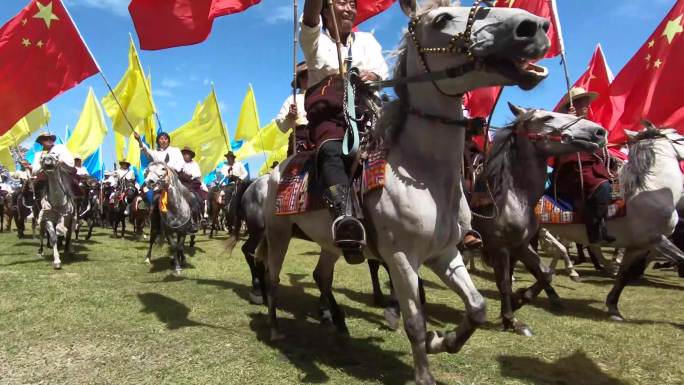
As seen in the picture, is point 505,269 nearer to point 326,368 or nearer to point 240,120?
point 326,368

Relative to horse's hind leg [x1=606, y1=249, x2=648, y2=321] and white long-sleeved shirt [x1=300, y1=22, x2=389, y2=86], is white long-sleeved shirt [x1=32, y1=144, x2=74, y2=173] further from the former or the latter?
horse's hind leg [x1=606, y1=249, x2=648, y2=321]

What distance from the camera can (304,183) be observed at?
4.36 meters

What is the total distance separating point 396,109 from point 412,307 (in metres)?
1.48

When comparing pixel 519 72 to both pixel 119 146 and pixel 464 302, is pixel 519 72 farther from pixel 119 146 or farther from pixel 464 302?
pixel 119 146

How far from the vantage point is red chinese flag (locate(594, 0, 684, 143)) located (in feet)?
22.5

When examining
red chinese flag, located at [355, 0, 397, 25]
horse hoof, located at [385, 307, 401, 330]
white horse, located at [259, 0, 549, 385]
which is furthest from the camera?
red chinese flag, located at [355, 0, 397, 25]

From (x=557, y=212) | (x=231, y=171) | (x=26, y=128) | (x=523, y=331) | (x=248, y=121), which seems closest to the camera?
(x=523, y=331)

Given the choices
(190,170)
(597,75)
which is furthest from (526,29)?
(190,170)

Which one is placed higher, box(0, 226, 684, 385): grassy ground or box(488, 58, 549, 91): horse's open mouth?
box(488, 58, 549, 91): horse's open mouth

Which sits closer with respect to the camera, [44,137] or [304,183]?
[304,183]

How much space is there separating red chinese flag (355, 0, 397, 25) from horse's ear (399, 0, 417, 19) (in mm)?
3750

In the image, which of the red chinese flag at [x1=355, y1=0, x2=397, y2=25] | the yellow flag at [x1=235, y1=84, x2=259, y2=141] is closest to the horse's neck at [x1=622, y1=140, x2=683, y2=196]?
the red chinese flag at [x1=355, y1=0, x2=397, y2=25]

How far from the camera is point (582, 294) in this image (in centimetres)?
827

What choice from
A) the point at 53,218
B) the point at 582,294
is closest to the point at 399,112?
the point at 582,294
